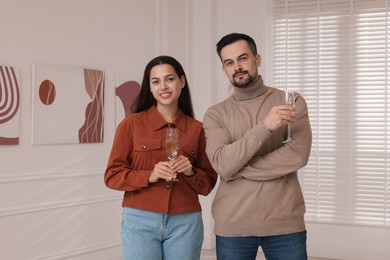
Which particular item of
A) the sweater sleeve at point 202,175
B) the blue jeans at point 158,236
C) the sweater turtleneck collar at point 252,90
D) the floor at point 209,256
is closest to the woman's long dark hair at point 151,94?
the sweater sleeve at point 202,175

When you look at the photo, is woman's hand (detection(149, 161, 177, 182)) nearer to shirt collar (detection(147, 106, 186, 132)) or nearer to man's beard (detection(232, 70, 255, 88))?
shirt collar (detection(147, 106, 186, 132))

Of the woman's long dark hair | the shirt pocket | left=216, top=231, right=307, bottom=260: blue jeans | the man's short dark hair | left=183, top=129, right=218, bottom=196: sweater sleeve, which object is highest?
the man's short dark hair

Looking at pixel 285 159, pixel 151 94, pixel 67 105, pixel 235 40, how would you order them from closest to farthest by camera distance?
1. pixel 285 159
2. pixel 235 40
3. pixel 151 94
4. pixel 67 105

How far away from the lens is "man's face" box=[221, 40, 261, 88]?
6.79ft

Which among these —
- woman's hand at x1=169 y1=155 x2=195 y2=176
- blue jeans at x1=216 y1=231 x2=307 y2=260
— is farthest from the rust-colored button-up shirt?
blue jeans at x1=216 y1=231 x2=307 y2=260

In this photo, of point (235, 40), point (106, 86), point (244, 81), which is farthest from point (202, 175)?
point (106, 86)

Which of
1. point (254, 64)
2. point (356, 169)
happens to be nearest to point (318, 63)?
point (356, 169)

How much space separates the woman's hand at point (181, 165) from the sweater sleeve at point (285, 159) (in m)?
0.19

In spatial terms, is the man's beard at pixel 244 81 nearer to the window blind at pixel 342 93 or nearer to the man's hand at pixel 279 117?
the man's hand at pixel 279 117

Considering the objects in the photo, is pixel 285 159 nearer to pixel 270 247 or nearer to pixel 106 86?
pixel 270 247

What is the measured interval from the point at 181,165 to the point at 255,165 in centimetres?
29

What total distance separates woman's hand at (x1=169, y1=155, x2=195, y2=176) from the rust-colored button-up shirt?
104 mm

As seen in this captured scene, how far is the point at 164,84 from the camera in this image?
2.12m

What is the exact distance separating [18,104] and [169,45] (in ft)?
6.28
